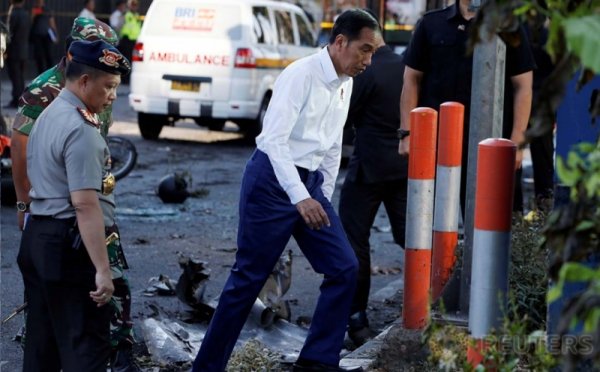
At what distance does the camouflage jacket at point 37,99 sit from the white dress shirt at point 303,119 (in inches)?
31.1

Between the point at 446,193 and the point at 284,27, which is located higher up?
the point at 284,27

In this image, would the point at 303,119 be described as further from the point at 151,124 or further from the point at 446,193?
the point at 151,124

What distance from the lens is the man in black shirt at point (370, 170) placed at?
7.24 m

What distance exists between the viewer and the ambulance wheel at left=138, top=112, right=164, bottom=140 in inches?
715

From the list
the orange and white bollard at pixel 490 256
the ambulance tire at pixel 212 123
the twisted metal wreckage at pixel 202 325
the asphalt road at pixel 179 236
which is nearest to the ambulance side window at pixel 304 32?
the ambulance tire at pixel 212 123

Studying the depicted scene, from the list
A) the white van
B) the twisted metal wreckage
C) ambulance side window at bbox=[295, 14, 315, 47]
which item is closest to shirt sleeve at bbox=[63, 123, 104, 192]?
the twisted metal wreckage

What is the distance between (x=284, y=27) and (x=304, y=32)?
2.29 ft

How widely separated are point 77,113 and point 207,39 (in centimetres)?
1313

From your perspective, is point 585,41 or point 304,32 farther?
point 304,32

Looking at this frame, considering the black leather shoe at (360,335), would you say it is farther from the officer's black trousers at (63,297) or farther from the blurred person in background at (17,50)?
the blurred person in background at (17,50)

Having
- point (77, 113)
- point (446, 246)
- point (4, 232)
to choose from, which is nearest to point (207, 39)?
point (4, 232)

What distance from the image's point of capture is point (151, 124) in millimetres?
18266

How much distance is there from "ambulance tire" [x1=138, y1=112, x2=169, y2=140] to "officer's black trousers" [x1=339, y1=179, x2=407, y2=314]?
436 inches

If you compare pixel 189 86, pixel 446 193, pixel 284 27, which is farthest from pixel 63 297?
pixel 284 27
